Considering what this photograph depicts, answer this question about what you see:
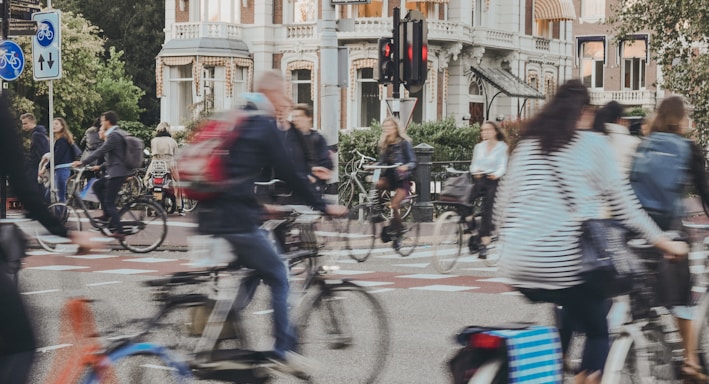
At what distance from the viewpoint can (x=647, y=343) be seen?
5.82 m

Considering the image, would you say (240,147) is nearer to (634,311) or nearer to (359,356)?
(359,356)

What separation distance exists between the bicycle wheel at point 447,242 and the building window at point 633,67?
45332mm

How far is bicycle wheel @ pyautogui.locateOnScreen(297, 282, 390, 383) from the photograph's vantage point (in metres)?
6.83

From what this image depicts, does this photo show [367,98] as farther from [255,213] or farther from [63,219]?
[255,213]

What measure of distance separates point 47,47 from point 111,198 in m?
3.90

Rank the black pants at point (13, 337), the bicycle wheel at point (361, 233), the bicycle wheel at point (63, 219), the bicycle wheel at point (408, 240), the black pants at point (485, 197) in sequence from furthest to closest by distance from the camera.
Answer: the bicycle wheel at point (408, 240)
the bicycle wheel at point (63, 219)
the bicycle wheel at point (361, 233)
the black pants at point (485, 197)
the black pants at point (13, 337)

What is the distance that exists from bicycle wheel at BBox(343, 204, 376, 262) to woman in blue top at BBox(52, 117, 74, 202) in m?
5.62

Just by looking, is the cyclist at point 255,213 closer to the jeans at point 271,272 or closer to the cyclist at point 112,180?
the jeans at point 271,272

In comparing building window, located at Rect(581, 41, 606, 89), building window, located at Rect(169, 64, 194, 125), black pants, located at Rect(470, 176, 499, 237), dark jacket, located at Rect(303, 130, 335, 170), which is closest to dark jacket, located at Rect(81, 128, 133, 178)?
dark jacket, located at Rect(303, 130, 335, 170)

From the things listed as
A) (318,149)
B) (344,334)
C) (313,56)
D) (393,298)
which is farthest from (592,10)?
(344,334)

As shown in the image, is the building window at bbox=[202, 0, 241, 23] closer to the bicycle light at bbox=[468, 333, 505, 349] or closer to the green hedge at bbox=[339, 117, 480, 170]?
the green hedge at bbox=[339, 117, 480, 170]

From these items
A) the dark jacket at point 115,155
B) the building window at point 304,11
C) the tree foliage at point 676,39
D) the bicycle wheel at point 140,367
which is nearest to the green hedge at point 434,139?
the tree foliage at point 676,39

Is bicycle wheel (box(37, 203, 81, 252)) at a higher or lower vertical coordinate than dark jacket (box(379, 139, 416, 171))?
lower

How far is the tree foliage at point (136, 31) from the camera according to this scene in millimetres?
59062
